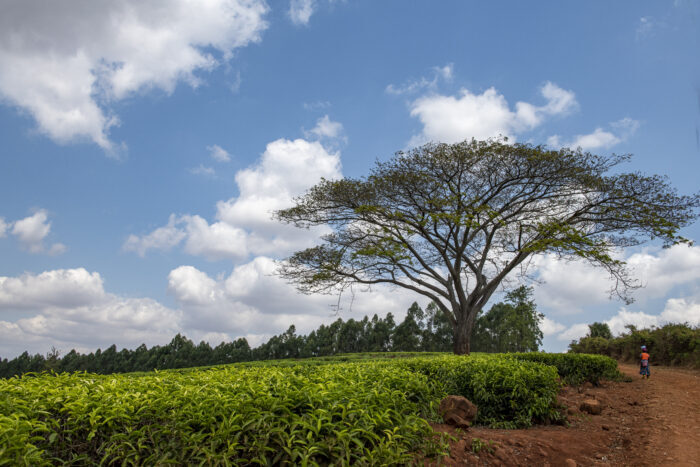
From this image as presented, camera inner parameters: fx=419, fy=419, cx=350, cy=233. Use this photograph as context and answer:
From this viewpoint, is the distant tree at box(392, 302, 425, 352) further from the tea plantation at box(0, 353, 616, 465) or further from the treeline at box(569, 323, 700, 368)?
the tea plantation at box(0, 353, 616, 465)

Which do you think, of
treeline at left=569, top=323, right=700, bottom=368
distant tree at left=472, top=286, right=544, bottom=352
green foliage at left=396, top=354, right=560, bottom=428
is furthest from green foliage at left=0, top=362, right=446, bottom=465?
distant tree at left=472, top=286, right=544, bottom=352

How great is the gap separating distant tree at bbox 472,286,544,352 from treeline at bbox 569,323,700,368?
27.9 ft

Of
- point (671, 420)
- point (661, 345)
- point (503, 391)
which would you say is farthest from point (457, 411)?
point (661, 345)

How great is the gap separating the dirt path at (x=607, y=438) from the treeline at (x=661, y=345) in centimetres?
817

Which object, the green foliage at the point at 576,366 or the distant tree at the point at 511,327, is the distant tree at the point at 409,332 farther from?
the green foliage at the point at 576,366

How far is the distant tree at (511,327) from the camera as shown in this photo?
31.7 m

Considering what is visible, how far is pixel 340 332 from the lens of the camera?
3666cm

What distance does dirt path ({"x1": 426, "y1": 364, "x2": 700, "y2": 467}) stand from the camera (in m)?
4.31

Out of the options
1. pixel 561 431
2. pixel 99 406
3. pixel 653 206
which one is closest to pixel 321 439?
pixel 99 406

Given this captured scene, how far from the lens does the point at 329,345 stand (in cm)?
3584

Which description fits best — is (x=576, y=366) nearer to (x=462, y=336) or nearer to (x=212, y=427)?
(x=462, y=336)

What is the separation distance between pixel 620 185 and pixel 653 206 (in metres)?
1.54

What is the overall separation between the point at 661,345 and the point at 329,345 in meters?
23.9

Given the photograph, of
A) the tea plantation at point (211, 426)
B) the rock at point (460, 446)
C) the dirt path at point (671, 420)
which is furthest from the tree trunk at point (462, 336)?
the tea plantation at point (211, 426)
